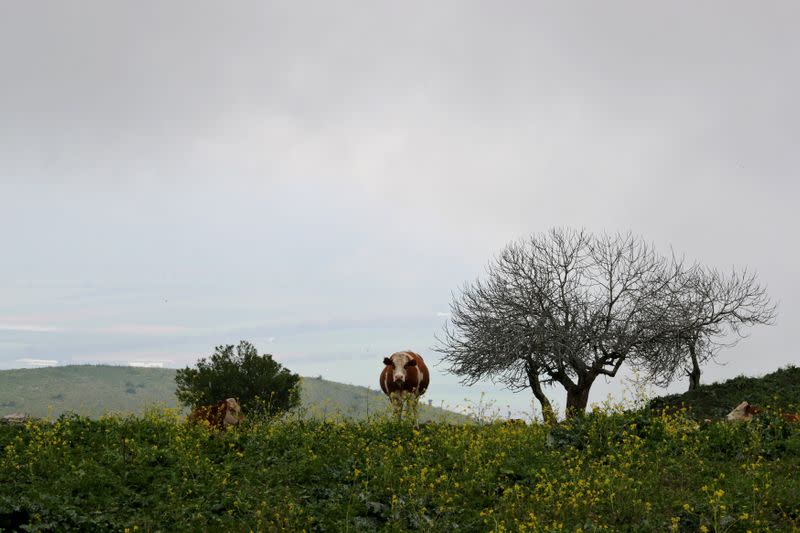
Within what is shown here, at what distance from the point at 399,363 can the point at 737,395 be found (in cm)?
1579

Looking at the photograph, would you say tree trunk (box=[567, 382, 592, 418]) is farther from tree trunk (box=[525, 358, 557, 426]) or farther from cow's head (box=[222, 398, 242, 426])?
cow's head (box=[222, 398, 242, 426])

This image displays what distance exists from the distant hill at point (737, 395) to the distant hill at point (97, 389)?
204 feet

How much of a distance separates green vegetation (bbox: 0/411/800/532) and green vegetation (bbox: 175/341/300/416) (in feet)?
61.6

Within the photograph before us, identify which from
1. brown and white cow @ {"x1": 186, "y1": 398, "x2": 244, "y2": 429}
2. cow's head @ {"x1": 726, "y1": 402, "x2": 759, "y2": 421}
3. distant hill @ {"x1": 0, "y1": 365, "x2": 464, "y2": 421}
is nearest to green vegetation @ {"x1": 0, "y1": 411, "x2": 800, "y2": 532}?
cow's head @ {"x1": 726, "y1": 402, "x2": 759, "y2": 421}

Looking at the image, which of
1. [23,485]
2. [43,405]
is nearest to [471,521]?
[23,485]

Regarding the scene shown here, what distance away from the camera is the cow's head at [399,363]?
25250mm

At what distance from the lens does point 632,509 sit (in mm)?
12516

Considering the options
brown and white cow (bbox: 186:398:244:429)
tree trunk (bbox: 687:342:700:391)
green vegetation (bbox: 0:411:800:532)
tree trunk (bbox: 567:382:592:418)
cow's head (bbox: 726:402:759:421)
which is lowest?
green vegetation (bbox: 0:411:800:532)

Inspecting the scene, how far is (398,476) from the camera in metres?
14.2

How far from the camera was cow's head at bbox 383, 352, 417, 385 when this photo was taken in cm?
2525

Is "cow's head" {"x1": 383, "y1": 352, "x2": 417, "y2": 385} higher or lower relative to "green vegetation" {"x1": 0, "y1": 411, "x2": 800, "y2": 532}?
higher

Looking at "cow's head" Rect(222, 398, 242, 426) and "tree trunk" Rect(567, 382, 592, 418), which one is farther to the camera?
"tree trunk" Rect(567, 382, 592, 418)

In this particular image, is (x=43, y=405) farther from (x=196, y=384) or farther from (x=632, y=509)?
(x=632, y=509)

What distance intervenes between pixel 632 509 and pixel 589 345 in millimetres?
20058
